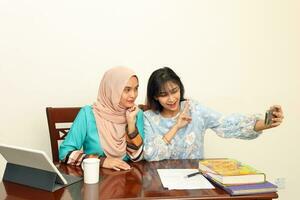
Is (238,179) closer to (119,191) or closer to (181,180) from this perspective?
(181,180)

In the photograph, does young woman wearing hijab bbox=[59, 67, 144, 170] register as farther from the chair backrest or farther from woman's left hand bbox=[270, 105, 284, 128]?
woman's left hand bbox=[270, 105, 284, 128]

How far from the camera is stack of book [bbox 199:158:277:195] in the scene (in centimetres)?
114

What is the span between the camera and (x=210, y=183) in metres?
1.23

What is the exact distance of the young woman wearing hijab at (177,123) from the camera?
1.67 metres

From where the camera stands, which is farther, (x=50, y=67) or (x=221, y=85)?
(x=221, y=85)

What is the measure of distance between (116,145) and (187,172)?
1.55 feet

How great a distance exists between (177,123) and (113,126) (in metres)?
0.36

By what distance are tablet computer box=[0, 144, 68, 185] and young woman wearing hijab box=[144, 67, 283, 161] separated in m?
0.57

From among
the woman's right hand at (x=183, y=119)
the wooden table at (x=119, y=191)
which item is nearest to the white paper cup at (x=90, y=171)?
the wooden table at (x=119, y=191)

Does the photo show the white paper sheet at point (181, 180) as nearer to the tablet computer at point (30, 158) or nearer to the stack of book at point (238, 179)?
the stack of book at point (238, 179)

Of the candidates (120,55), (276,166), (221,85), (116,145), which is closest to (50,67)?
(120,55)

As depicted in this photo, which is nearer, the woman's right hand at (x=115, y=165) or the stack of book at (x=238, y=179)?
the stack of book at (x=238, y=179)

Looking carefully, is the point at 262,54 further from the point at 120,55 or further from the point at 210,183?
the point at 210,183

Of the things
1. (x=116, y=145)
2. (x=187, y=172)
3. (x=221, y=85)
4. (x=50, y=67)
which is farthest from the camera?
(x=221, y=85)
